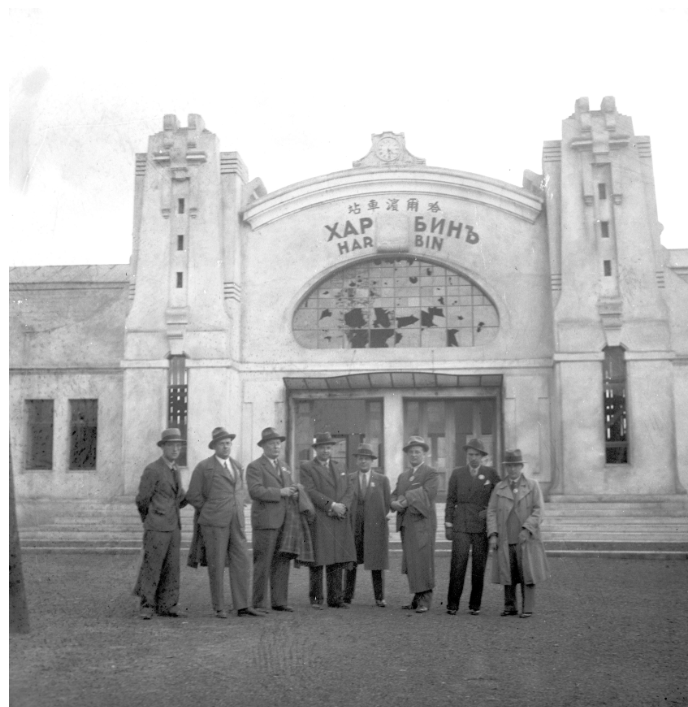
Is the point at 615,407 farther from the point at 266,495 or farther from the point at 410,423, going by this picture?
the point at 266,495

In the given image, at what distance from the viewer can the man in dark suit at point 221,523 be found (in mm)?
9156

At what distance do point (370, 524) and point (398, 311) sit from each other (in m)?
11.4

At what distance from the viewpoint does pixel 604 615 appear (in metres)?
9.46

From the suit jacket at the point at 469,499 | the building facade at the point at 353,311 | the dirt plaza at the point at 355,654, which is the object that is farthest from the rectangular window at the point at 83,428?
the suit jacket at the point at 469,499

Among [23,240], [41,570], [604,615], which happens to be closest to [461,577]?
A: [604,615]

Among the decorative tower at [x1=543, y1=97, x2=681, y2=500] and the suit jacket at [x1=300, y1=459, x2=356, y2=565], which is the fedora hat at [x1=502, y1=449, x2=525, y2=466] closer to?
the suit jacket at [x1=300, y1=459, x2=356, y2=565]

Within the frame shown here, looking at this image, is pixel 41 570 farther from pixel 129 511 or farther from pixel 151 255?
pixel 151 255

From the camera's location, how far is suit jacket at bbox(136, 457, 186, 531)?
934cm

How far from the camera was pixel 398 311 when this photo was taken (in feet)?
70.1

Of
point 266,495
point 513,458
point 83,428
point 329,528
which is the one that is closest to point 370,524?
point 329,528

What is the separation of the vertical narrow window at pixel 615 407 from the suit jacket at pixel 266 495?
11.9 m

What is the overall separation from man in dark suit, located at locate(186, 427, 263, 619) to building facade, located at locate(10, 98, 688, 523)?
1125cm

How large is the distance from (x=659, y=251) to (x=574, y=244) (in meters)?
1.86

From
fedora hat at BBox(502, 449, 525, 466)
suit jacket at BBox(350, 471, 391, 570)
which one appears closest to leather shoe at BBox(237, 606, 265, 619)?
suit jacket at BBox(350, 471, 391, 570)
